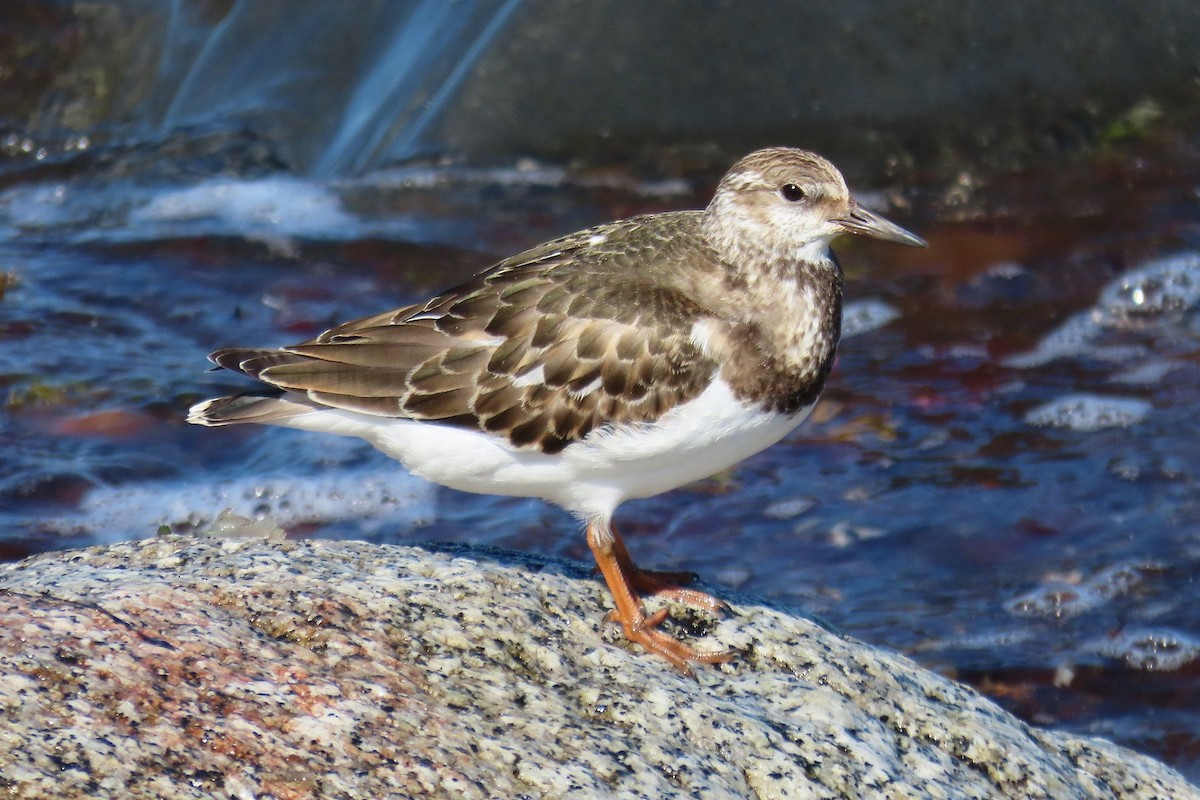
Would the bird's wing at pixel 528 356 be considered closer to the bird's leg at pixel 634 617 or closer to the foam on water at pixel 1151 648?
the bird's leg at pixel 634 617

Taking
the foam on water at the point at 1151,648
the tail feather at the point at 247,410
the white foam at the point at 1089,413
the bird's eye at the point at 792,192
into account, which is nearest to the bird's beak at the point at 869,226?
the bird's eye at the point at 792,192

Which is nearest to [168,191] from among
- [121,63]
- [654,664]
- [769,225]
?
[121,63]

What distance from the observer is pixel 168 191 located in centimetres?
1059

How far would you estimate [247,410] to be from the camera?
479 cm

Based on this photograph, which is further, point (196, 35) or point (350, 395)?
point (196, 35)

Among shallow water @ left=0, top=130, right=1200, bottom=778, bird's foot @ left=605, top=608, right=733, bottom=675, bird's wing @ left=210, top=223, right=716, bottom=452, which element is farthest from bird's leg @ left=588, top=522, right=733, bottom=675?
shallow water @ left=0, top=130, right=1200, bottom=778

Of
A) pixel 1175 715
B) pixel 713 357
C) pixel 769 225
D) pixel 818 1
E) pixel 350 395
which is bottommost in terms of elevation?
pixel 1175 715

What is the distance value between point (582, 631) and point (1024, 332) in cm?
542

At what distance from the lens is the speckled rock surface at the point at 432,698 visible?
3.12m

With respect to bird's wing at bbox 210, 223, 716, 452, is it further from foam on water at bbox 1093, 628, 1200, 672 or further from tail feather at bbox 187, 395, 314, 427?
foam on water at bbox 1093, 628, 1200, 672

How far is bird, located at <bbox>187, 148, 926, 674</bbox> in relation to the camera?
14.7ft

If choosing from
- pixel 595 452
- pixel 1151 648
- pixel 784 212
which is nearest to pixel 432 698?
pixel 595 452

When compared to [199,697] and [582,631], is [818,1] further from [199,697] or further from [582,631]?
[199,697]

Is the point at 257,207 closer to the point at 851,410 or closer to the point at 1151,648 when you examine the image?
the point at 851,410
